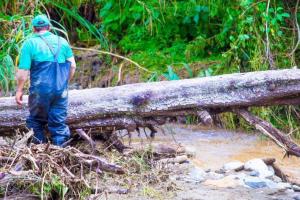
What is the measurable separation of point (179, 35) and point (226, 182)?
219 inches

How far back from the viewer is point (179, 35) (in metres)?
12.0

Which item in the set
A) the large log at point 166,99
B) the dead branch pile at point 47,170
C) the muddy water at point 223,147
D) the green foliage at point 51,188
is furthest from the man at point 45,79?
the muddy water at point 223,147

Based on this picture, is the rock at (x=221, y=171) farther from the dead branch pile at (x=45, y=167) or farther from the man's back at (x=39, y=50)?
the dead branch pile at (x=45, y=167)

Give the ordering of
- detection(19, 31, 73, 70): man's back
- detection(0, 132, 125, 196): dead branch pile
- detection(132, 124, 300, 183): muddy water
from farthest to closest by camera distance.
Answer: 1. detection(132, 124, 300, 183): muddy water
2. detection(19, 31, 73, 70): man's back
3. detection(0, 132, 125, 196): dead branch pile

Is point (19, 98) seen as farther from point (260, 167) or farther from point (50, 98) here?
point (260, 167)

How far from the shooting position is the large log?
19.7 ft

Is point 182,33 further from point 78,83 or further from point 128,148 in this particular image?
point 128,148

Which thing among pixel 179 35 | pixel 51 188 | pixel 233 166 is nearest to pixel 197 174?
pixel 233 166

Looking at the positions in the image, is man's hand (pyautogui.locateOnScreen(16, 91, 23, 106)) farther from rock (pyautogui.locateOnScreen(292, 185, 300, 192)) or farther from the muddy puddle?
rock (pyautogui.locateOnScreen(292, 185, 300, 192))

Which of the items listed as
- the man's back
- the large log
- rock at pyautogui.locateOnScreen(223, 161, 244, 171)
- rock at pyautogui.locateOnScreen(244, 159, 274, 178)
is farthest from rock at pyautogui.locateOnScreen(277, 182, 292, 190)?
the man's back

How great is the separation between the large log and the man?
0.60 feet

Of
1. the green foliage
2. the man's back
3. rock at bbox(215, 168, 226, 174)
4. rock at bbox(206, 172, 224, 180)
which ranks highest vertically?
the man's back

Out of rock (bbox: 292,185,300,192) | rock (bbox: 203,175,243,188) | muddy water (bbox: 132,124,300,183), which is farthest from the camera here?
muddy water (bbox: 132,124,300,183)

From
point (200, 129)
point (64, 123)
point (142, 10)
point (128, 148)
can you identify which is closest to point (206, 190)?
point (128, 148)
